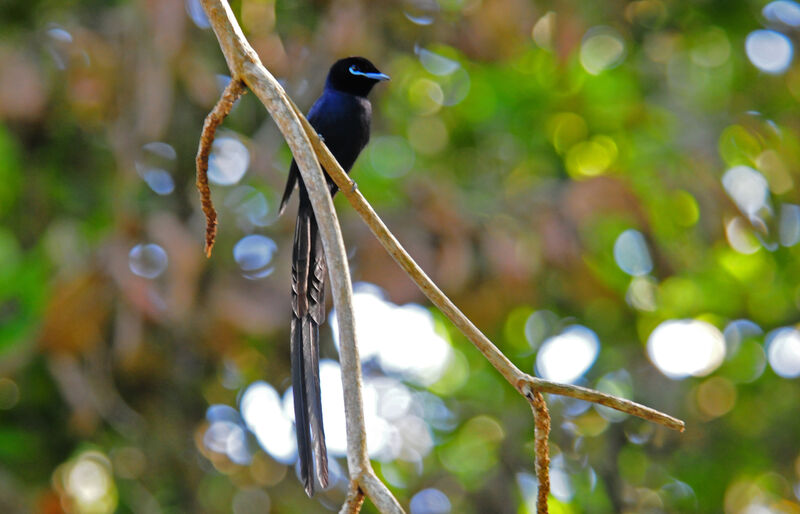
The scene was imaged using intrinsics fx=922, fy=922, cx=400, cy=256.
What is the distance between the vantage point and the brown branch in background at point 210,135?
1.27 metres

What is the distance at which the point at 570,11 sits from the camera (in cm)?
392

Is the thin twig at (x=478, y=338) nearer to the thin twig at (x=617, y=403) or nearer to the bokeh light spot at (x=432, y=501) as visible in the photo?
the thin twig at (x=617, y=403)

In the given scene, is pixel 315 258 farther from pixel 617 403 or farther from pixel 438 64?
pixel 438 64

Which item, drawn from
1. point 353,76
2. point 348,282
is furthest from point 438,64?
point 348,282

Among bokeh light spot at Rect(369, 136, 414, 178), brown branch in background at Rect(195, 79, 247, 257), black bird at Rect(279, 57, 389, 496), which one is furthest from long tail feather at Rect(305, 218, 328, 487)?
bokeh light spot at Rect(369, 136, 414, 178)

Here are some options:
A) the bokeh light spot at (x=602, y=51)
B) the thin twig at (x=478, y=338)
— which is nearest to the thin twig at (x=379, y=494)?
the thin twig at (x=478, y=338)

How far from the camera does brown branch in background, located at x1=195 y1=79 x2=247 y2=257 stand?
1269 millimetres

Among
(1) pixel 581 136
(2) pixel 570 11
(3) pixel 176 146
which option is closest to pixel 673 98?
(1) pixel 581 136

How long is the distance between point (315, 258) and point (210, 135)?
847 mm

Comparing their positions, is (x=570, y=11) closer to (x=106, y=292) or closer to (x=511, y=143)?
(x=511, y=143)

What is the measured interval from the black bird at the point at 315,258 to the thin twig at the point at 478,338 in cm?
38

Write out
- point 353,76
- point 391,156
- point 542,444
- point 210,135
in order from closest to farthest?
point 542,444
point 210,135
point 353,76
point 391,156

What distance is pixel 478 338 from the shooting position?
1.21 metres

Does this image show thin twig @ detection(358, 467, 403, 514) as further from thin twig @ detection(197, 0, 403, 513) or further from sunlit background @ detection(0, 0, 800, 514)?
sunlit background @ detection(0, 0, 800, 514)
